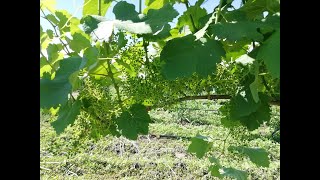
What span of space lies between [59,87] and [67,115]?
0.15m

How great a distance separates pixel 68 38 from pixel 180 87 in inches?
13.3

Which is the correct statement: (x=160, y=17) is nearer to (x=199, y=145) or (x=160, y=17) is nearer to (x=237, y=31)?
(x=237, y=31)

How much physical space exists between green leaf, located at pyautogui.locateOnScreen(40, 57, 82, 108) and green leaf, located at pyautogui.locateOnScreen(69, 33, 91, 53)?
0.52 ft

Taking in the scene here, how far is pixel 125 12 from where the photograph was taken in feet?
2.67

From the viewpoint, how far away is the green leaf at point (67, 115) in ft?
2.96

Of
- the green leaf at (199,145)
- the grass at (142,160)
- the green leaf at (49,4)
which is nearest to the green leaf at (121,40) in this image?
the green leaf at (49,4)

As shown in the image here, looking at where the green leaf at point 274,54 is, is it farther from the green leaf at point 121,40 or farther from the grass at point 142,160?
the grass at point 142,160

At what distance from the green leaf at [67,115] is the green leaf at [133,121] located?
118 mm

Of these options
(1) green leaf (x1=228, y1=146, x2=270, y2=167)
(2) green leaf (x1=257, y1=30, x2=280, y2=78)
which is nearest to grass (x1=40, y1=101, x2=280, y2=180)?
(1) green leaf (x1=228, y1=146, x2=270, y2=167)

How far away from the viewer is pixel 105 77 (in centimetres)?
102

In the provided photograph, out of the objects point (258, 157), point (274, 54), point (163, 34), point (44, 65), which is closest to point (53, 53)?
point (44, 65)
